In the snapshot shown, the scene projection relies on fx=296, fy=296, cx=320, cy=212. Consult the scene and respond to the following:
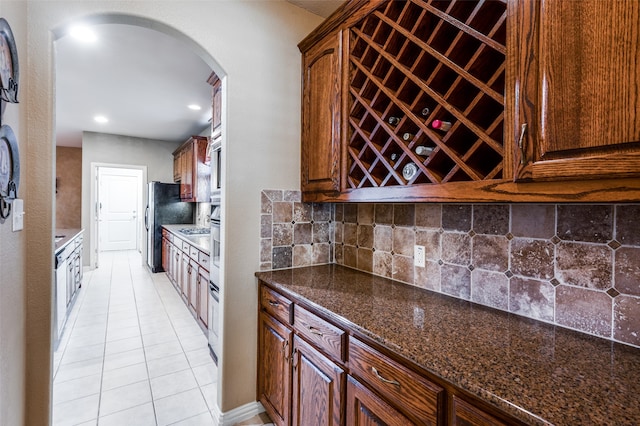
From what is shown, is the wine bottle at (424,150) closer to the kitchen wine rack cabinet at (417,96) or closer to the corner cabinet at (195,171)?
the kitchen wine rack cabinet at (417,96)

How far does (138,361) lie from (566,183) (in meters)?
3.14

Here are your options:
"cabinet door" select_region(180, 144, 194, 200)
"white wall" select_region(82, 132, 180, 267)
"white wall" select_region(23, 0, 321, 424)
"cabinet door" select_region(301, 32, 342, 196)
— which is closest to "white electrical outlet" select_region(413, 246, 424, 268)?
"cabinet door" select_region(301, 32, 342, 196)

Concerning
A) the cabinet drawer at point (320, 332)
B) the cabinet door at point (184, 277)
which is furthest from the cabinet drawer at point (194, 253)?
the cabinet drawer at point (320, 332)

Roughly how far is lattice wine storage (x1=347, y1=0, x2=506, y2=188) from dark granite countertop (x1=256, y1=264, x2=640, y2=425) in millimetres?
545

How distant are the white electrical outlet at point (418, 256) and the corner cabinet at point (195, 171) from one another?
142 inches

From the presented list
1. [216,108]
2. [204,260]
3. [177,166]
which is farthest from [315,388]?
[177,166]

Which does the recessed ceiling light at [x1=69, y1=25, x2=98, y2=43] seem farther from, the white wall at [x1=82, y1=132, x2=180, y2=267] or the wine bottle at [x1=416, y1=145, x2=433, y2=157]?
the white wall at [x1=82, y1=132, x2=180, y2=267]

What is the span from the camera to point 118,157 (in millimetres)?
5754

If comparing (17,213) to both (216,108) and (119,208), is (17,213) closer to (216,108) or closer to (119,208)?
(216,108)

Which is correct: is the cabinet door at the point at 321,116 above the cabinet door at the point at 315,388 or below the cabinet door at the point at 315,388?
above

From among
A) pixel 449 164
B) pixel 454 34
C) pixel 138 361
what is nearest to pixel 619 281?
pixel 449 164

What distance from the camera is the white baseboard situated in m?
1.78

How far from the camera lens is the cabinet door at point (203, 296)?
2815 millimetres

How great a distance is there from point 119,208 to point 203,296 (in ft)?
21.4
